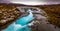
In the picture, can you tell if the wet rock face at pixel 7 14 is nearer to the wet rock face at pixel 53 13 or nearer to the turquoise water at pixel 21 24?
the turquoise water at pixel 21 24

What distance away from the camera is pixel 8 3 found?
1.32 metres

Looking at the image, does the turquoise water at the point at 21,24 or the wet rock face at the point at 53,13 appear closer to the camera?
the turquoise water at the point at 21,24

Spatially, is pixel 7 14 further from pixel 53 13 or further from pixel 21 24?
pixel 53 13

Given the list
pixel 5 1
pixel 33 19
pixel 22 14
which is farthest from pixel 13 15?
pixel 5 1

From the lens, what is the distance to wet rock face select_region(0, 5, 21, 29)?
941 mm

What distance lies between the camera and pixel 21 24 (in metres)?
0.94

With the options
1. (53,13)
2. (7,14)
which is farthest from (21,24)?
(53,13)

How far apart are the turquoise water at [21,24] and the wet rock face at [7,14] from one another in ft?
0.18

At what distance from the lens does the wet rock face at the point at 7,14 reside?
3.09 ft

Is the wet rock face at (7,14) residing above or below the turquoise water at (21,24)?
above

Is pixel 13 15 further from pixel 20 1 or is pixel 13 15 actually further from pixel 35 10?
pixel 20 1

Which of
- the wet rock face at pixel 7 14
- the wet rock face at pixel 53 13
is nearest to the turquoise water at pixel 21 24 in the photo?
the wet rock face at pixel 7 14

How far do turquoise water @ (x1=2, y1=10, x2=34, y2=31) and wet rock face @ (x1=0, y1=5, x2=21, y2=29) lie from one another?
2.2 inches

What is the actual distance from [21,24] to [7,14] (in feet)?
0.73
